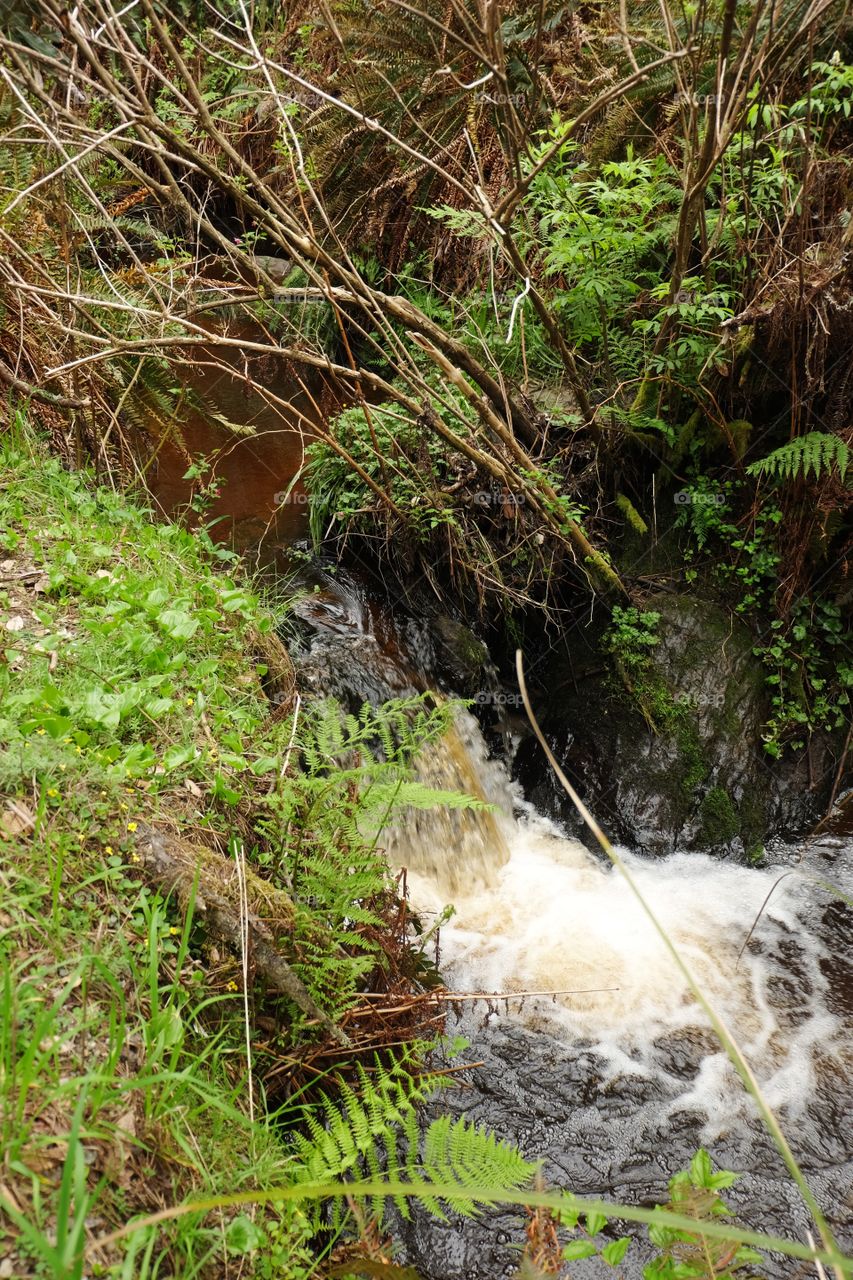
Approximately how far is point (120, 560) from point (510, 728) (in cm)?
261

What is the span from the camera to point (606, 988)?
3809 millimetres

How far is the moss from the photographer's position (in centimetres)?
462

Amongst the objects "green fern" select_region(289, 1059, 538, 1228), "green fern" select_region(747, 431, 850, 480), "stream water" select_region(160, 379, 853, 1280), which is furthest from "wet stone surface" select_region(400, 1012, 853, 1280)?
"green fern" select_region(747, 431, 850, 480)

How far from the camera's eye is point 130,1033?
2000mm

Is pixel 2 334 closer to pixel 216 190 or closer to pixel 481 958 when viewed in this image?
pixel 481 958

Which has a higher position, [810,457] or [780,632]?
[810,457]

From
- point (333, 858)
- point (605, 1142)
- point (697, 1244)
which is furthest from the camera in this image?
point (605, 1142)

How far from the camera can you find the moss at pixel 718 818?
4625 millimetres

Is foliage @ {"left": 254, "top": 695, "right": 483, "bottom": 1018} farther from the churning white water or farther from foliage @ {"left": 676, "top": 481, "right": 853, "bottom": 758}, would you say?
foliage @ {"left": 676, "top": 481, "right": 853, "bottom": 758}

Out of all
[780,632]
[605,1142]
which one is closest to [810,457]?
[780,632]

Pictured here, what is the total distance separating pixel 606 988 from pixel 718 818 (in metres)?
1.32

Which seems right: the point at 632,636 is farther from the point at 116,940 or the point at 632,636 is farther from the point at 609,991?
the point at 116,940

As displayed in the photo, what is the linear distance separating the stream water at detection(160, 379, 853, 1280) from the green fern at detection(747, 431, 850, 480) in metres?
2.07

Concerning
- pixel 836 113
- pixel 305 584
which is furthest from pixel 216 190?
pixel 836 113
